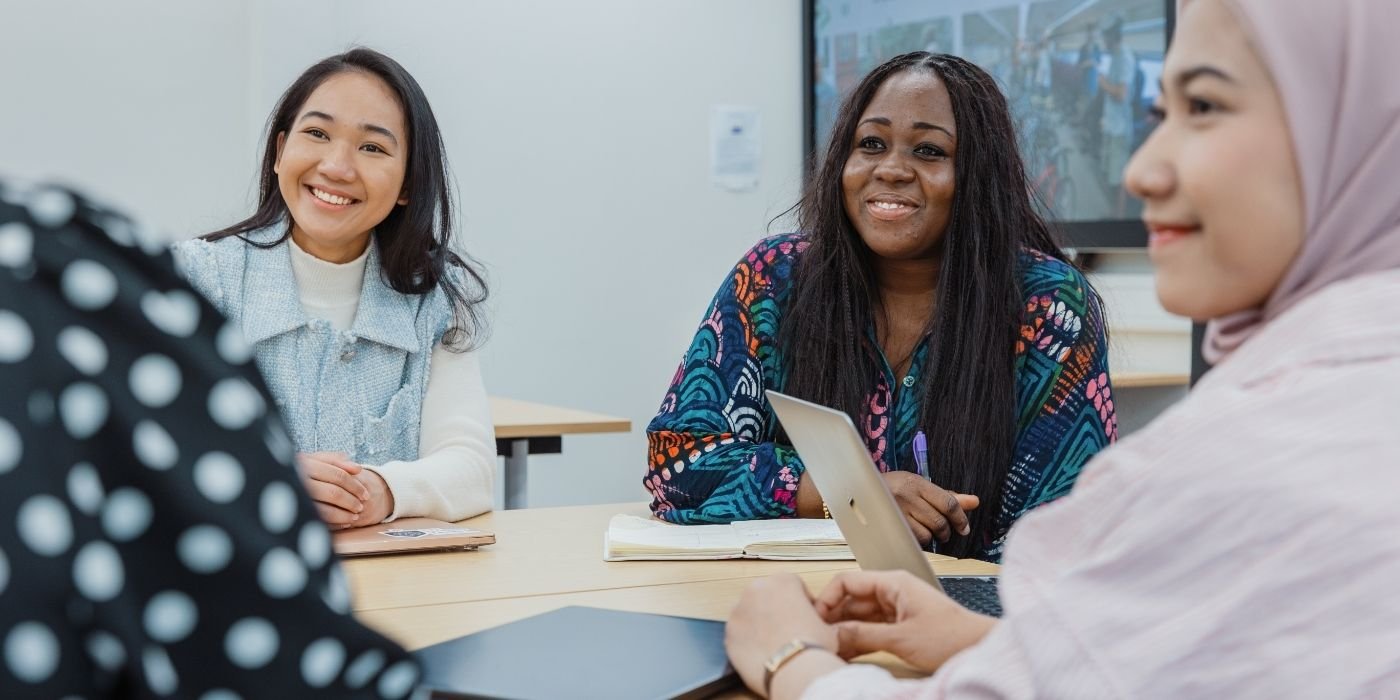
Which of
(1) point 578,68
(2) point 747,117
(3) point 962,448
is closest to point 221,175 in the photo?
(1) point 578,68

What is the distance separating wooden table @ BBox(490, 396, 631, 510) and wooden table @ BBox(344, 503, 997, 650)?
1226 mm

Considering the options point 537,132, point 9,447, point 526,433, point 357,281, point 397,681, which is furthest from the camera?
point 537,132

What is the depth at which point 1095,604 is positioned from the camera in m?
0.72

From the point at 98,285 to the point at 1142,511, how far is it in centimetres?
51

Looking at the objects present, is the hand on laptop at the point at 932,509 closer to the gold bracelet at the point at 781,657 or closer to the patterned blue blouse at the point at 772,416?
the patterned blue blouse at the point at 772,416

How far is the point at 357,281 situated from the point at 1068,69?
2.39 metres

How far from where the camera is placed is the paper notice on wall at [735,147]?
450cm

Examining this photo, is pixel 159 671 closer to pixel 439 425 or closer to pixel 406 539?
pixel 406 539

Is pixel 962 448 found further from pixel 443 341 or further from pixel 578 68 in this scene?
pixel 578 68

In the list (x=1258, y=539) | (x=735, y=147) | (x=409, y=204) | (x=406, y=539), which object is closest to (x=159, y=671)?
(x=1258, y=539)

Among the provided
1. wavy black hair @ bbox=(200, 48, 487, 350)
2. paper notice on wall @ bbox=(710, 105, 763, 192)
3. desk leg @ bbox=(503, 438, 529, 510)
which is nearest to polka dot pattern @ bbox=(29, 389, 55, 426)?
wavy black hair @ bbox=(200, 48, 487, 350)

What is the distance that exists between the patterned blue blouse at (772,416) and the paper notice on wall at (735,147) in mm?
2525

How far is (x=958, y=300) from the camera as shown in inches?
76.3

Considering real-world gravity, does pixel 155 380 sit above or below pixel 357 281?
above
